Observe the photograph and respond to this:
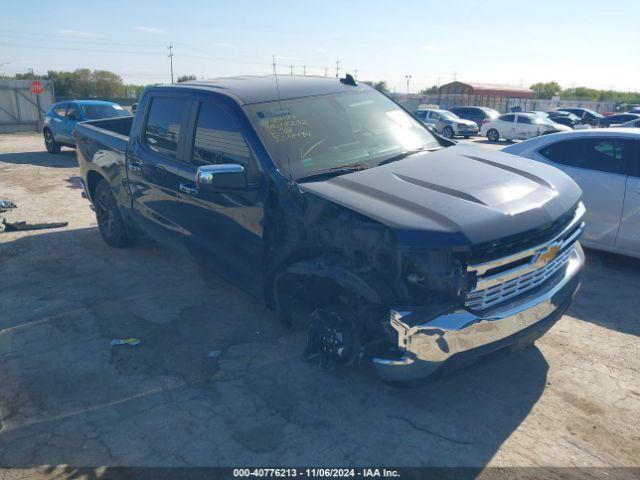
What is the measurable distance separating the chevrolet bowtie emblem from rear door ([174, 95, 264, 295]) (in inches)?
73.2

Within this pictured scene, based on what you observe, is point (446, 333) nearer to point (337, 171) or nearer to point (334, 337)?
point (334, 337)

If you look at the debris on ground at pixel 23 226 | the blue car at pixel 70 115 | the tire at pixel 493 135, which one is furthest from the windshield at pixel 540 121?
the debris on ground at pixel 23 226

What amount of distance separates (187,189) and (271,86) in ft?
3.77

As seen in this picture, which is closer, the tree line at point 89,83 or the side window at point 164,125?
the side window at point 164,125

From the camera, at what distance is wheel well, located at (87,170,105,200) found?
638cm

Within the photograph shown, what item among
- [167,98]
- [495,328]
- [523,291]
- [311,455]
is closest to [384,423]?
[311,455]

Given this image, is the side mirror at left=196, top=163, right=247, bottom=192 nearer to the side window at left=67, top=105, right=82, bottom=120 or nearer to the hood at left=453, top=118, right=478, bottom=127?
the side window at left=67, top=105, right=82, bottom=120

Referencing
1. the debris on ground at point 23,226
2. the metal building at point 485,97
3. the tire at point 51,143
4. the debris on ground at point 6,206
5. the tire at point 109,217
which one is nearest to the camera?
the tire at point 109,217

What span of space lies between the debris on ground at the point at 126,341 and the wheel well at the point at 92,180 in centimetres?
286

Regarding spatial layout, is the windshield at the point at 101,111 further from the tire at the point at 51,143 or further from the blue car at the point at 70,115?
the tire at the point at 51,143

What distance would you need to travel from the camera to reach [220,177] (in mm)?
3426

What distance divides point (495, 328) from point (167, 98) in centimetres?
360

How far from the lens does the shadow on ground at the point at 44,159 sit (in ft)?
43.9

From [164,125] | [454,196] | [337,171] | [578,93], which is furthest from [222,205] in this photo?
[578,93]
